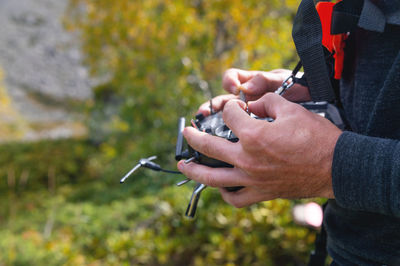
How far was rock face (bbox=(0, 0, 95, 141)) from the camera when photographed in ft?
59.2

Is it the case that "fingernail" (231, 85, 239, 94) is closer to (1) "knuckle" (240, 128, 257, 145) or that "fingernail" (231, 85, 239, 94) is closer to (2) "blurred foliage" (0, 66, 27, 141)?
(1) "knuckle" (240, 128, 257, 145)

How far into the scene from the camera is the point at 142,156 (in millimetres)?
4109

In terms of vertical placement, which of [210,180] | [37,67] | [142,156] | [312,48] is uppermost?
[312,48]

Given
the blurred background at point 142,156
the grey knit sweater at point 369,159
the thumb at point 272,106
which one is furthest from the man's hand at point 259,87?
the blurred background at point 142,156

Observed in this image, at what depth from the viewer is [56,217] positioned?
528 cm

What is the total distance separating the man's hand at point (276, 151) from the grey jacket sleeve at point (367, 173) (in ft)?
0.09

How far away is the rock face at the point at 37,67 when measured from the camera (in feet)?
59.2

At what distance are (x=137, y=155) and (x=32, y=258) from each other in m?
1.67

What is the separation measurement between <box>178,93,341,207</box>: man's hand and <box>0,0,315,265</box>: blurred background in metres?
1.17

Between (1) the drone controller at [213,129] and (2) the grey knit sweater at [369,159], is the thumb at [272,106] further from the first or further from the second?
(2) the grey knit sweater at [369,159]

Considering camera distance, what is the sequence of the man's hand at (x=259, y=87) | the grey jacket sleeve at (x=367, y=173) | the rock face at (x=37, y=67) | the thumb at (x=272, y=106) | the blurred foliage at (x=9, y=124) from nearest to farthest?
the grey jacket sleeve at (x=367, y=173)
the thumb at (x=272, y=106)
the man's hand at (x=259, y=87)
the blurred foliage at (x=9, y=124)
the rock face at (x=37, y=67)

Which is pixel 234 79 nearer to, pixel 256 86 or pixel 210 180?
pixel 256 86

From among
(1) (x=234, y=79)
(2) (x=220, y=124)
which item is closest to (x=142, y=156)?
(1) (x=234, y=79)

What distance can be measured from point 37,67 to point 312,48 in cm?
2089
